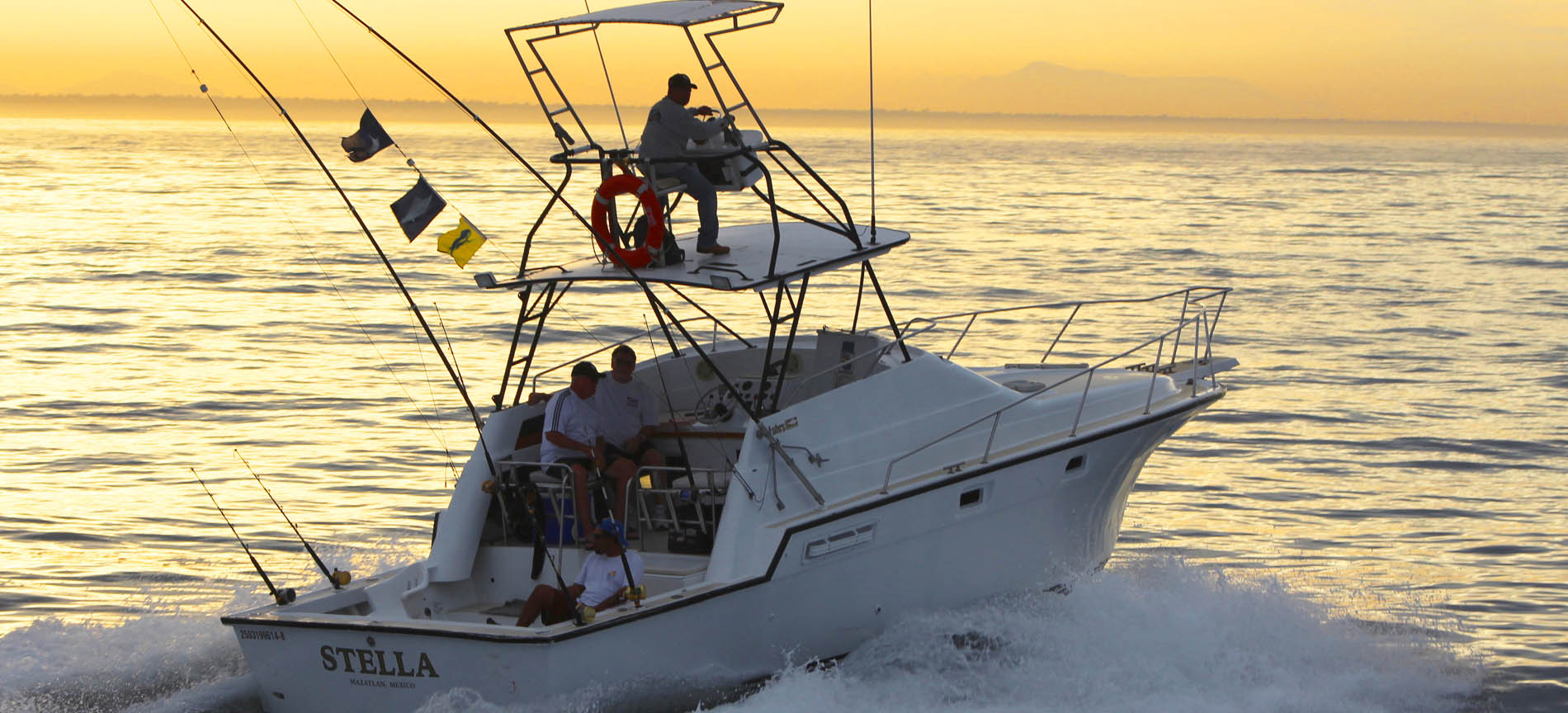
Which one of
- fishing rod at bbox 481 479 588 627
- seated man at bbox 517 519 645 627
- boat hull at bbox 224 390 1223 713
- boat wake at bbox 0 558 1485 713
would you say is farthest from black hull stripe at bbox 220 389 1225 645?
fishing rod at bbox 481 479 588 627

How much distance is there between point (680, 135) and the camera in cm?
883

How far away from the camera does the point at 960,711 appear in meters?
8.60

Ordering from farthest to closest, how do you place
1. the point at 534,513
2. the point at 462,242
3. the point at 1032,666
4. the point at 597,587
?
the point at 1032,666 → the point at 534,513 → the point at 462,242 → the point at 597,587

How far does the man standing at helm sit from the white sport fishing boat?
0.11 metres

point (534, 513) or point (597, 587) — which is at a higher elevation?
point (534, 513)

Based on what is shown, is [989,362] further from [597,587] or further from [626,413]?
[597,587]

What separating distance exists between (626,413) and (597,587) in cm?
128

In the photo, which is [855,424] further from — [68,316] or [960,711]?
[68,316]

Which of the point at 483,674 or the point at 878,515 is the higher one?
the point at 878,515

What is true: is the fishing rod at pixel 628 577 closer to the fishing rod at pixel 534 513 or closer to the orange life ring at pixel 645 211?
the fishing rod at pixel 534 513

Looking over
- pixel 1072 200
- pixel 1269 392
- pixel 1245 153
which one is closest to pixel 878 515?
pixel 1269 392

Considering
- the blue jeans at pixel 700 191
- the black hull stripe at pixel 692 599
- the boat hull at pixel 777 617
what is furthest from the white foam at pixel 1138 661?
the blue jeans at pixel 700 191

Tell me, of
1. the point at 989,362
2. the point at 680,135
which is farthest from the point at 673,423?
the point at 989,362

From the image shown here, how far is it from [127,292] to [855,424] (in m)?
22.6
